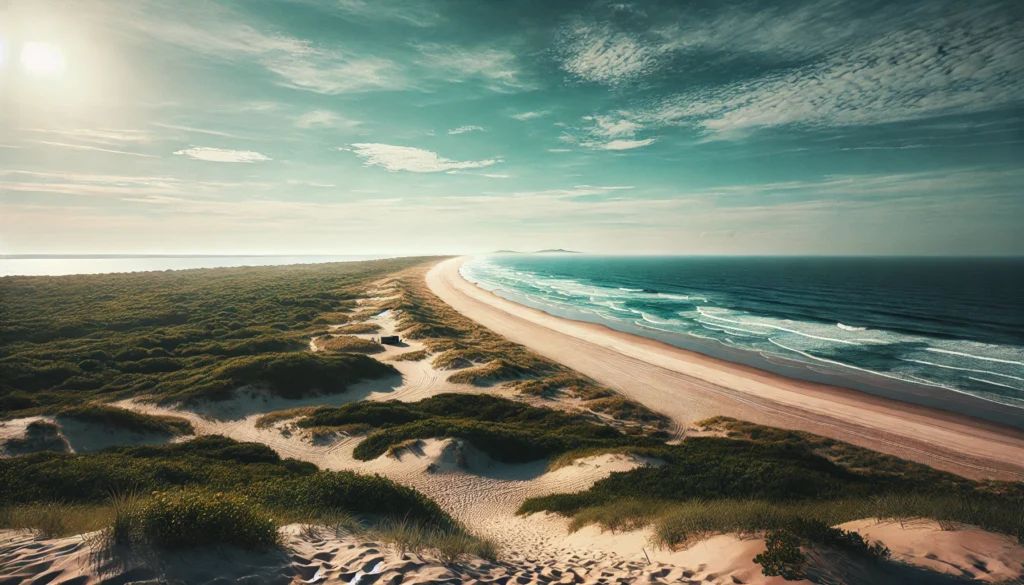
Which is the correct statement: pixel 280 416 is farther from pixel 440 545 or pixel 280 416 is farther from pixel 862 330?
pixel 862 330

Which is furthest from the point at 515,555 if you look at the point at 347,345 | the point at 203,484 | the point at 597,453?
the point at 347,345

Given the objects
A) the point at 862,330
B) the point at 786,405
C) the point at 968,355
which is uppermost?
the point at 862,330

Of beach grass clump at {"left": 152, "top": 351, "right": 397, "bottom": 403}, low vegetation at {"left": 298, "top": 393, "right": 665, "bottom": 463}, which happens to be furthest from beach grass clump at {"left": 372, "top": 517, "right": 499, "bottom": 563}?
beach grass clump at {"left": 152, "top": 351, "right": 397, "bottom": 403}

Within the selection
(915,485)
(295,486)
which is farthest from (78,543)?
(915,485)

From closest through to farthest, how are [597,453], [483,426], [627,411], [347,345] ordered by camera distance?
[597,453] < [483,426] < [627,411] < [347,345]

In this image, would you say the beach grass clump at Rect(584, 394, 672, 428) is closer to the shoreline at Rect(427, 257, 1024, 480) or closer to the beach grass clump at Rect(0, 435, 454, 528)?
the shoreline at Rect(427, 257, 1024, 480)

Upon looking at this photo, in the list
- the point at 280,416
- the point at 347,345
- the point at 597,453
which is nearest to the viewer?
the point at 597,453

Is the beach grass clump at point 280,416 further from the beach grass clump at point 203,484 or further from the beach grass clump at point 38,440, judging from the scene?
the beach grass clump at point 203,484
